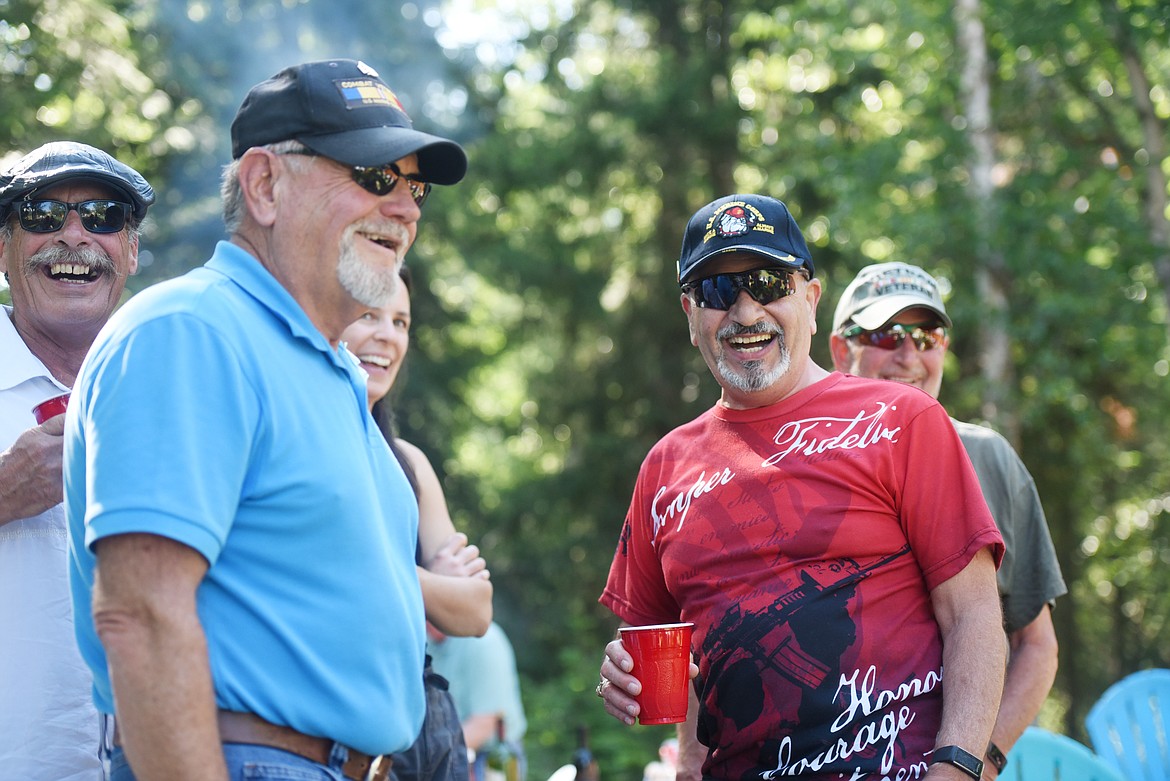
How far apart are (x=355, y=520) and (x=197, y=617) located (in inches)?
12.2

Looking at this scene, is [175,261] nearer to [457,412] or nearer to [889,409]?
[457,412]

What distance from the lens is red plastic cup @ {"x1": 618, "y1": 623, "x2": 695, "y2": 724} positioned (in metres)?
2.60

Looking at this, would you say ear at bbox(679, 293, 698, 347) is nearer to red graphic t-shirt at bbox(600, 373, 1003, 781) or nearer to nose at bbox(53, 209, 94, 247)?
→ red graphic t-shirt at bbox(600, 373, 1003, 781)

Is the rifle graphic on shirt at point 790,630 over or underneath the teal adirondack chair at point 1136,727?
over

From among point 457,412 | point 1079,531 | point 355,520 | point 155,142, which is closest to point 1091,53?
point 1079,531

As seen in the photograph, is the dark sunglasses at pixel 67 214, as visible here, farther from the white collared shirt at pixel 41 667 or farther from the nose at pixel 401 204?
the nose at pixel 401 204

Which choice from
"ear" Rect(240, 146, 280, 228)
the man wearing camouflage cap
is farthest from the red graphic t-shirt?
"ear" Rect(240, 146, 280, 228)

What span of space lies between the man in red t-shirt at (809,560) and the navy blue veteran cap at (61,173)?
5.16ft

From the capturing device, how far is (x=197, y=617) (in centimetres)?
176

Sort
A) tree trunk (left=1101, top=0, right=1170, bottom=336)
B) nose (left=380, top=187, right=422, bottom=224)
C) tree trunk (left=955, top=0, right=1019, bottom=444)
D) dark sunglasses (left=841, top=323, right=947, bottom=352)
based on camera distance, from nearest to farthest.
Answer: nose (left=380, top=187, right=422, bottom=224), dark sunglasses (left=841, top=323, right=947, bottom=352), tree trunk (left=1101, top=0, right=1170, bottom=336), tree trunk (left=955, top=0, right=1019, bottom=444)

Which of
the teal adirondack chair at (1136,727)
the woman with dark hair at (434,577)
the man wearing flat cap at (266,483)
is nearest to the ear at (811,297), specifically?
the woman with dark hair at (434,577)

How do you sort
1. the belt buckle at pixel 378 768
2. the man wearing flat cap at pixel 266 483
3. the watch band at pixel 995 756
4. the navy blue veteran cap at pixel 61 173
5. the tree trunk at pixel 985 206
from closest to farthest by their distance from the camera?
the man wearing flat cap at pixel 266 483 < the belt buckle at pixel 378 768 < the navy blue veteran cap at pixel 61 173 < the watch band at pixel 995 756 < the tree trunk at pixel 985 206

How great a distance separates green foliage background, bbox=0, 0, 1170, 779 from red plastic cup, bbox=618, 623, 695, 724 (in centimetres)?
823

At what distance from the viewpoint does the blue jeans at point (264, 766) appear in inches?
72.0
